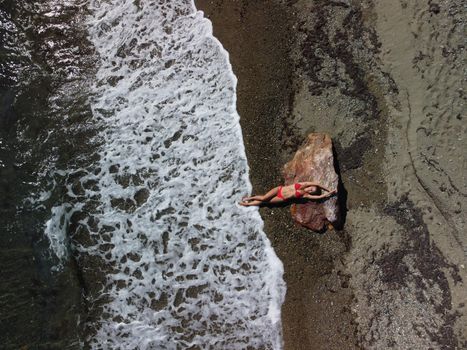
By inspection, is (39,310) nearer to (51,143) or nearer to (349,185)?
(51,143)

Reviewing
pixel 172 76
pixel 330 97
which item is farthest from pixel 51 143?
pixel 330 97

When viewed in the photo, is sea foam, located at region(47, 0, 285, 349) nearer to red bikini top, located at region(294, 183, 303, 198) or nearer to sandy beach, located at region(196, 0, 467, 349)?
sandy beach, located at region(196, 0, 467, 349)

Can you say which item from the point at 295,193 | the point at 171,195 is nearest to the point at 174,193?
the point at 171,195

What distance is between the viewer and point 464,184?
7242 millimetres

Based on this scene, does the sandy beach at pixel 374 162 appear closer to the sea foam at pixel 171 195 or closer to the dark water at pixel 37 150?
the sea foam at pixel 171 195

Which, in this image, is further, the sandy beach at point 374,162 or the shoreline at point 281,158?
the shoreline at point 281,158

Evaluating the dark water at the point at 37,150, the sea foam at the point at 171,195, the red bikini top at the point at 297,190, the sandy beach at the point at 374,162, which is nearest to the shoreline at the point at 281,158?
the sandy beach at the point at 374,162

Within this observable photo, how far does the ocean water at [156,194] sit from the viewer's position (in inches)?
297

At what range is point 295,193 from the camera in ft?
23.9

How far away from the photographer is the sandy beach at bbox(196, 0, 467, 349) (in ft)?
23.8

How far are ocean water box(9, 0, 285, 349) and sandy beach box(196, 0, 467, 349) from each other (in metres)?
0.57

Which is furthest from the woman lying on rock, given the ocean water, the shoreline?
the ocean water

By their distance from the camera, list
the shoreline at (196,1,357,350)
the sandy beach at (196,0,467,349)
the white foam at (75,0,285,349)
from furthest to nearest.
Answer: the white foam at (75,0,285,349)
the shoreline at (196,1,357,350)
the sandy beach at (196,0,467,349)

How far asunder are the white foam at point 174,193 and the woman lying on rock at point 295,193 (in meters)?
0.48
